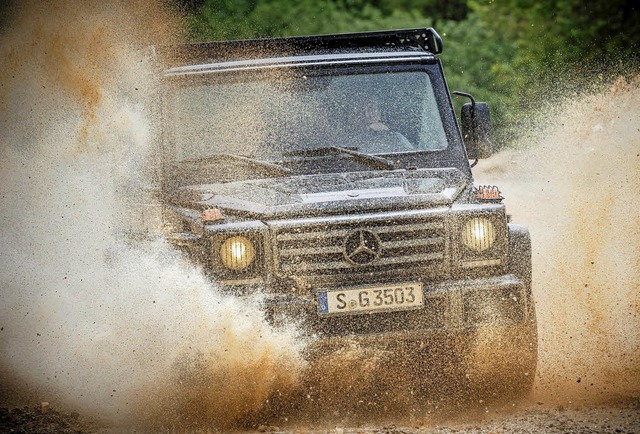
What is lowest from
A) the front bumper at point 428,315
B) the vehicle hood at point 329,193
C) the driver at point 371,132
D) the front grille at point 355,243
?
the front bumper at point 428,315

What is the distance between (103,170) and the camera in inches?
318

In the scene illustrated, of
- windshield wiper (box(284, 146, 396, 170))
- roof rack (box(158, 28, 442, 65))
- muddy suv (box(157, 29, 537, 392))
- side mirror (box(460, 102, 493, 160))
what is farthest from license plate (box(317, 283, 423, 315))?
roof rack (box(158, 28, 442, 65))

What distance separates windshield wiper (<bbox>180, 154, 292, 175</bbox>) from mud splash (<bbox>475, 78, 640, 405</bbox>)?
2218 mm

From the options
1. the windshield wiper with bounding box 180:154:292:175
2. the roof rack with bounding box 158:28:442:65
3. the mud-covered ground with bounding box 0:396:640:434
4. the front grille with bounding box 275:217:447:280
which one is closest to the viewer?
the mud-covered ground with bounding box 0:396:640:434

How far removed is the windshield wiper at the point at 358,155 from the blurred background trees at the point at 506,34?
12.3m

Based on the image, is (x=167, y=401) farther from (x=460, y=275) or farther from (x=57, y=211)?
(x=57, y=211)

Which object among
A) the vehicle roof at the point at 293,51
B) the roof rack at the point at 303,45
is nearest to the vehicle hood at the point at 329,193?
the vehicle roof at the point at 293,51

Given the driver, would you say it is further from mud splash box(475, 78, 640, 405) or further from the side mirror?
mud splash box(475, 78, 640, 405)

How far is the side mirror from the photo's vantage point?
7789mm

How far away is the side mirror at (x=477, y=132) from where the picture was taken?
7789mm

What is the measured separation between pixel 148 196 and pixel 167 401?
1.51 m

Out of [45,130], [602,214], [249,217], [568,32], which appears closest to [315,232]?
[249,217]

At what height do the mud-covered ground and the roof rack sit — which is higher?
the roof rack

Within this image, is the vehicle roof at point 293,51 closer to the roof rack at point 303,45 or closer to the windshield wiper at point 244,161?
the roof rack at point 303,45
